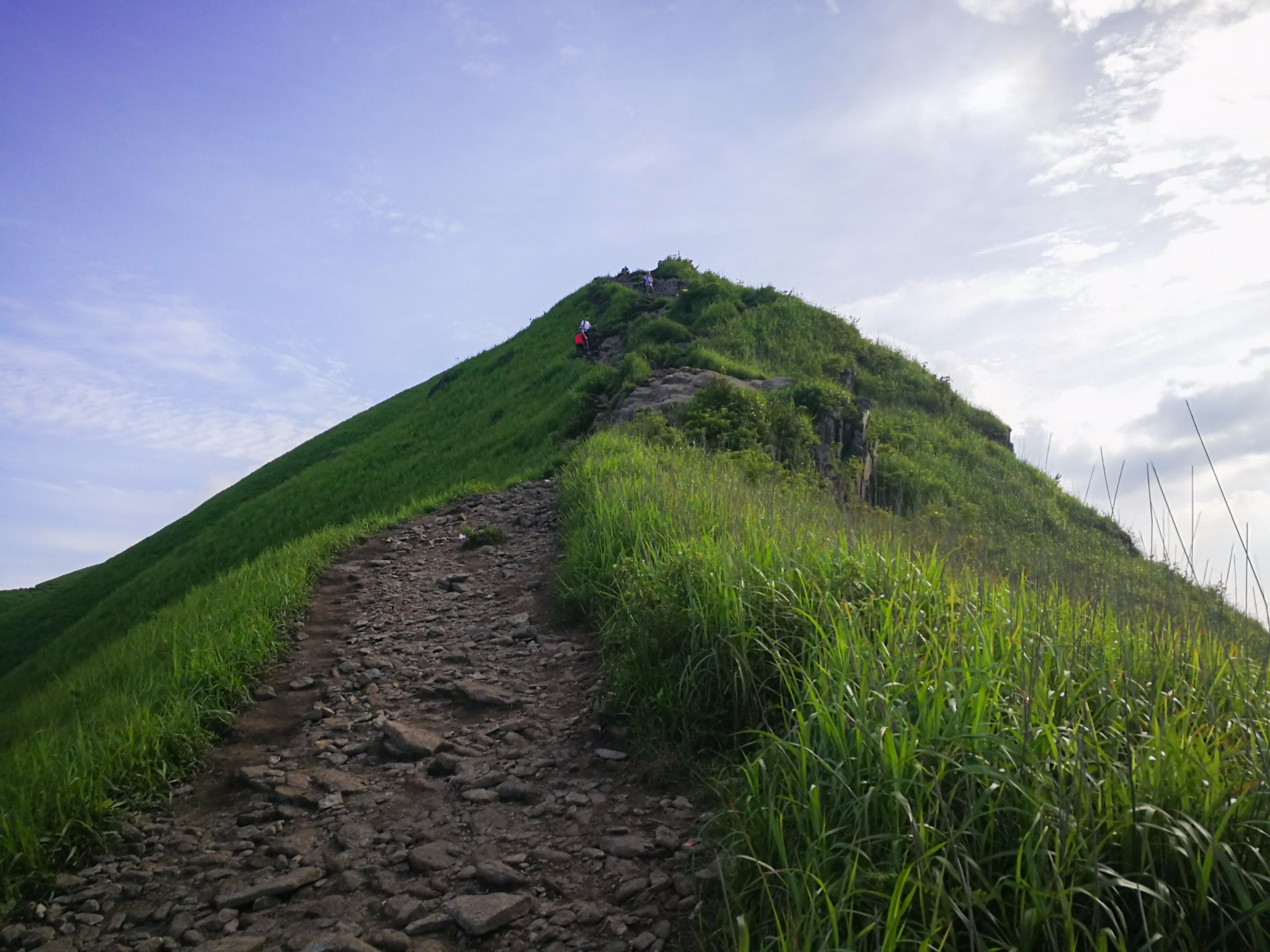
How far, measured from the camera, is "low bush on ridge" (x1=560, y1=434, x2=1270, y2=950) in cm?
262

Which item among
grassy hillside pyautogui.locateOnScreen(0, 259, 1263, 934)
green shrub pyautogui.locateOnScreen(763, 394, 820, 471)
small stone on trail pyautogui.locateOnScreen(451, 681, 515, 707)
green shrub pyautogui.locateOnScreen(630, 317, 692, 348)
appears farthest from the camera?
green shrub pyautogui.locateOnScreen(630, 317, 692, 348)

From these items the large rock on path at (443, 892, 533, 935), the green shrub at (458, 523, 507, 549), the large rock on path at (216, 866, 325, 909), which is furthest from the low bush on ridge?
the green shrub at (458, 523, 507, 549)

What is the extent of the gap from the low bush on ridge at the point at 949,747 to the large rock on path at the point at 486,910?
104 centimetres

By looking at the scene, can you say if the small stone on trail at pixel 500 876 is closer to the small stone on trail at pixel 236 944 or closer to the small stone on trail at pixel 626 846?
the small stone on trail at pixel 626 846

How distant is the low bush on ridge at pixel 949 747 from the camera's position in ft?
8.58

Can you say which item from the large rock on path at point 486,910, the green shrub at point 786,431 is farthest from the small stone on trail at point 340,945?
the green shrub at point 786,431

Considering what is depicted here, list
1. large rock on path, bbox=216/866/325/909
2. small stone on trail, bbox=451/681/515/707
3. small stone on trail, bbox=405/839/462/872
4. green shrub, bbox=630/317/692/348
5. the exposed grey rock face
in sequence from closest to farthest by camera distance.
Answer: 1. large rock on path, bbox=216/866/325/909
2. small stone on trail, bbox=405/839/462/872
3. small stone on trail, bbox=451/681/515/707
4. the exposed grey rock face
5. green shrub, bbox=630/317/692/348

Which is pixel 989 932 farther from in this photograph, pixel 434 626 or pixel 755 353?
pixel 755 353

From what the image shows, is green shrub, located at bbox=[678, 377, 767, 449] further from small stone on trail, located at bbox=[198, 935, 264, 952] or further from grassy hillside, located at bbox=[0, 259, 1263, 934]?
small stone on trail, located at bbox=[198, 935, 264, 952]

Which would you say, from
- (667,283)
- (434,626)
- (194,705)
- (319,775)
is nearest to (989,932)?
(319,775)

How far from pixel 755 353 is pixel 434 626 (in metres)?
13.9

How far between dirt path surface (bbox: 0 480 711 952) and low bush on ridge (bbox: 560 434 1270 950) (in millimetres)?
540

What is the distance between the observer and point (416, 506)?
13547 millimetres

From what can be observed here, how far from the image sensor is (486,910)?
3.64 meters
